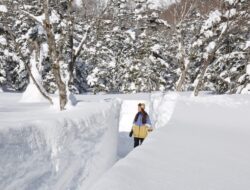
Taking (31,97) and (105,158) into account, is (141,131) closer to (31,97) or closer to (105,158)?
(105,158)

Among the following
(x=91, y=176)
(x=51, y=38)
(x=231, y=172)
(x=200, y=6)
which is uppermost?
(x=200, y=6)

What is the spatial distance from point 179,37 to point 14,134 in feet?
68.2

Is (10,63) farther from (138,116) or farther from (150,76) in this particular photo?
(138,116)

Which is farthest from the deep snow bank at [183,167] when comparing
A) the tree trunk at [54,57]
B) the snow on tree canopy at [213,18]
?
the snow on tree canopy at [213,18]

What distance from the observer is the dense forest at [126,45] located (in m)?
15.3

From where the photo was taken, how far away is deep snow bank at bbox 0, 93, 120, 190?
5.99 meters

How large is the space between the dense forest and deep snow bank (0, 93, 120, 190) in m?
3.45

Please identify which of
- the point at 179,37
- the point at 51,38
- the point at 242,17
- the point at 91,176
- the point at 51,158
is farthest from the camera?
the point at 179,37

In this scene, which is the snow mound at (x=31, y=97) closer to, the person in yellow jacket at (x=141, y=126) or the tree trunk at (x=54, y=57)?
the tree trunk at (x=54, y=57)

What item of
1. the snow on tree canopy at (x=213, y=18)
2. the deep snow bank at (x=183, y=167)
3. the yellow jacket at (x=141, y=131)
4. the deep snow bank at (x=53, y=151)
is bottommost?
the yellow jacket at (x=141, y=131)

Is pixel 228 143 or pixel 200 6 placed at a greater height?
pixel 200 6

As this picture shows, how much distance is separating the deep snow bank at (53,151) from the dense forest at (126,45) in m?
3.45

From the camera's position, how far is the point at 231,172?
5172 mm

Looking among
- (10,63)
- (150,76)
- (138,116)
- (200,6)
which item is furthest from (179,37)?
(10,63)
